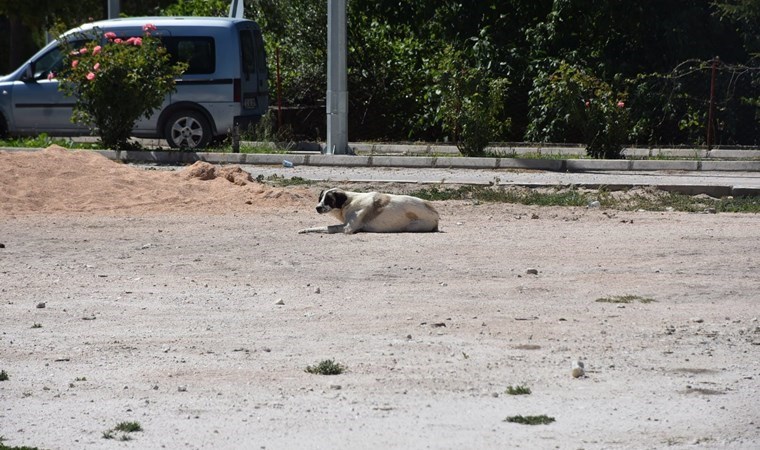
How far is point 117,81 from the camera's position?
65.7 feet

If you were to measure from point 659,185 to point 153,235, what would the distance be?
6662 millimetres

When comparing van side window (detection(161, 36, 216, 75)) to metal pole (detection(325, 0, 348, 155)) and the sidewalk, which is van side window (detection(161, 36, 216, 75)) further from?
the sidewalk

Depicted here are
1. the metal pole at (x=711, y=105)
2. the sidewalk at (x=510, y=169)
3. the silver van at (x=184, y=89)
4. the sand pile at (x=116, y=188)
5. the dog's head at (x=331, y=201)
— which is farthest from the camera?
the metal pole at (x=711, y=105)

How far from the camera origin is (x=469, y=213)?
45.2ft

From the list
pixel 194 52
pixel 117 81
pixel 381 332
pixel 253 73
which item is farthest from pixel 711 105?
pixel 381 332

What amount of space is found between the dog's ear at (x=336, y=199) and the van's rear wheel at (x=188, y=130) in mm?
9955

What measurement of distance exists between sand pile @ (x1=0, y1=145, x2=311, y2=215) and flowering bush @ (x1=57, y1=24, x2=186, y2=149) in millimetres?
4017

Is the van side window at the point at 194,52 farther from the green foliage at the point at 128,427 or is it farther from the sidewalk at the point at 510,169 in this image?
the green foliage at the point at 128,427

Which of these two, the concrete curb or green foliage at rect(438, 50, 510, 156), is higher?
green foliage at rect(438, 50, 510, 156)

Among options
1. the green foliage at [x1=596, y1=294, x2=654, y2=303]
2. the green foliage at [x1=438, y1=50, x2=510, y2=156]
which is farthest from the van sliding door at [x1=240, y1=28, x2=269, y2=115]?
the green foliage at [x1=596, y1=294, x2=654, y2=303]

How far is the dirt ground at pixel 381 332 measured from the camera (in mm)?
5582

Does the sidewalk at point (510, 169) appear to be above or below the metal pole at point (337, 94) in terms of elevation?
below

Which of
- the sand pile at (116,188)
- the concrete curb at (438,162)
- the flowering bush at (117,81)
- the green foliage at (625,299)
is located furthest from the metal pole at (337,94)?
the green foliage at (625,299)

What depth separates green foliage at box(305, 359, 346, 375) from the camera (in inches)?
255
